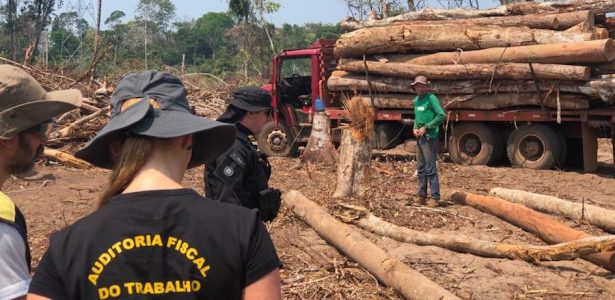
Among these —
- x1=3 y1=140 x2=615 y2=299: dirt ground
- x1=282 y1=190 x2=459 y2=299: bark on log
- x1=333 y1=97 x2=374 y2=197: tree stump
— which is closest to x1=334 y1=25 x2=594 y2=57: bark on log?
x1=3 y1=140 x2=615 y2=299: dirt ground

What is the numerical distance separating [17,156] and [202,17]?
8505cm

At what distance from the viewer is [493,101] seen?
1259cm

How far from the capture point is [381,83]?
1397 cm

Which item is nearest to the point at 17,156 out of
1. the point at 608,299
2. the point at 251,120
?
the point at 251,120

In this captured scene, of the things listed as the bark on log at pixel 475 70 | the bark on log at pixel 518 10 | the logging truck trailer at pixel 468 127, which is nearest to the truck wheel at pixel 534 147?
the logging truck trailer at pixel 468 127

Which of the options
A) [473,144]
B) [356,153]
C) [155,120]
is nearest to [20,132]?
[155,120]

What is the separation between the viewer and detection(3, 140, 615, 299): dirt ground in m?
5.47

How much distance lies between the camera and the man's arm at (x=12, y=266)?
179 cm

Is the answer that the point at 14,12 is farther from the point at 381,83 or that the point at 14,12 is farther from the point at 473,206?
the point at 473,206

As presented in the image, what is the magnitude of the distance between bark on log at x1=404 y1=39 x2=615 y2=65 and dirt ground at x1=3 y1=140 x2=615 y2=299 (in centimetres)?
209

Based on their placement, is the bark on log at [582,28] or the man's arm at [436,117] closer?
the man's arm at [436,117]

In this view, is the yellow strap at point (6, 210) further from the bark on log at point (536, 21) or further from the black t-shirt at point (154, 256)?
Answer: the bark on log at point (536, 21)

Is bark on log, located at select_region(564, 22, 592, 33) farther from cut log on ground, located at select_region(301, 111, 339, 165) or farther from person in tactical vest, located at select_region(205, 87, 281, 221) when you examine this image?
person in tactical vest, located at select_region(205, 87, 281, 221)

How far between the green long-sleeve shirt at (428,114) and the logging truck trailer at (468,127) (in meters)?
3.94
